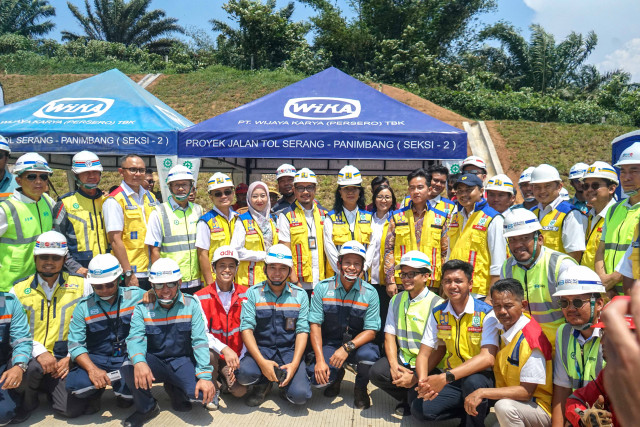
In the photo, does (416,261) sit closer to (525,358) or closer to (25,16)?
(525,358)

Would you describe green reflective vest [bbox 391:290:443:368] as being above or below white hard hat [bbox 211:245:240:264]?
below

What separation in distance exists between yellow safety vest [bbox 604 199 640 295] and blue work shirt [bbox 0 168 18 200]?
538 centimetres

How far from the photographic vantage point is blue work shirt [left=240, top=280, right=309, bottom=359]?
4.28 metres

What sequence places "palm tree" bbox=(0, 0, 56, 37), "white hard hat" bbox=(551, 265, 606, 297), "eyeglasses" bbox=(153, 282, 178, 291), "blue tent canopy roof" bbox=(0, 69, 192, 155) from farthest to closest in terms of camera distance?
1. "palm tree" bbox=(0, 0, 56, 37)
2. "blue tent canopy roof" bbox=(0, 69, 192, 155)
3. "eyeglasses" bbox=(153, 282, 178, 291)
4. "white hard hat" bbox=(551, 265, 606, 297)

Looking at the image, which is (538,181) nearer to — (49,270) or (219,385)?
(219,385)

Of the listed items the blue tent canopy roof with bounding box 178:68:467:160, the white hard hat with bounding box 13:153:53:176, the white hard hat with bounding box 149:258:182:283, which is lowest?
the white hard hat with bounding box 149:258:182:283

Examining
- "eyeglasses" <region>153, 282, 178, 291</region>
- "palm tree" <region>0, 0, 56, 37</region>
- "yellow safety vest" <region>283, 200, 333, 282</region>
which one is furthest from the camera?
Result: "palm tree" <region>0, 0, 56, 37</region>

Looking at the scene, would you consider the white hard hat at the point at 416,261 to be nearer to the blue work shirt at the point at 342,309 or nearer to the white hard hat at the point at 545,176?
the blue work shirt at the point at 342,309

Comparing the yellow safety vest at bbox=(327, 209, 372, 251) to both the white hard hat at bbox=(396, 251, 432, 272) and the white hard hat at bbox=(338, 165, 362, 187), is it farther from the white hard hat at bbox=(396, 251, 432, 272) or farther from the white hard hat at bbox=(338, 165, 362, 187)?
the white hard hat at bbox=(396, 251, 432, 272)

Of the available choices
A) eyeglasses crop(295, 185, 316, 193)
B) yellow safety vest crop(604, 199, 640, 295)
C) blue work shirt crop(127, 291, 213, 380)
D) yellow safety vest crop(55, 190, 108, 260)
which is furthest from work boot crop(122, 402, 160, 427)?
yellow safety vest crop(604, 199, 640, 295)

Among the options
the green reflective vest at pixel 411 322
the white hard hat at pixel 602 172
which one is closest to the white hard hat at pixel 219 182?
the green reflective vest at pixel 411 322

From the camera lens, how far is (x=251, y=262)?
487cm

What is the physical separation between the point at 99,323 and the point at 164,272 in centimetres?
72

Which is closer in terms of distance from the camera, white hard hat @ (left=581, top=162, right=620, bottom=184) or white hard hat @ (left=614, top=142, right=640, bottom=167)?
white hard hat @ (left=614, top=142, right=640, bottom=167)
